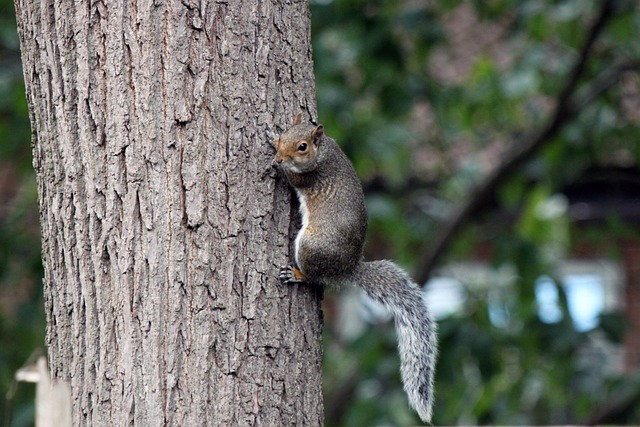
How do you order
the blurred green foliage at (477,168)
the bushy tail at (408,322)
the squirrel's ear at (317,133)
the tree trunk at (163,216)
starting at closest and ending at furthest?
the tree trunk at (163,216) → the squirrel's ear at (317,133) → the bushy tail at (408,322) → the blurred green foliage at (477,168)

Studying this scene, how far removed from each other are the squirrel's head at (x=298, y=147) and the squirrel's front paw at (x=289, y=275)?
0.17 m

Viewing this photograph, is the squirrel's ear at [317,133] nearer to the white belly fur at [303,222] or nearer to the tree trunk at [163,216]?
the white belly fur at [303,222]

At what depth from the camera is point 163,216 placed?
153cm

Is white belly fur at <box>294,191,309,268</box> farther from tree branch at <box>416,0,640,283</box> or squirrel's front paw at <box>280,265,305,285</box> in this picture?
tree branch at <box>416,0,640,283</box>

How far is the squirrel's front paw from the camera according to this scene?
162 cm

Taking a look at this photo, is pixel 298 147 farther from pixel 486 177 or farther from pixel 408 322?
pixel 486 177

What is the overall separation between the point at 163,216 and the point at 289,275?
24cm

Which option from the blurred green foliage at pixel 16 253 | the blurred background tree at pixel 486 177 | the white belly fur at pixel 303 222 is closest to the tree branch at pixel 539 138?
the blurred background tree at pixel 486 177

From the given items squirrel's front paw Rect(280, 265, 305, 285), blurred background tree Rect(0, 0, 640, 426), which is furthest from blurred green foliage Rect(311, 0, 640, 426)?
squirrel's front paw Rect(280, 265, 305, 285)

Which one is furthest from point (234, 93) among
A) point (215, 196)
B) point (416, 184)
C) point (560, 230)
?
point (416, 184)

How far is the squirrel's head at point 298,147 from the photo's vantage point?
166cm

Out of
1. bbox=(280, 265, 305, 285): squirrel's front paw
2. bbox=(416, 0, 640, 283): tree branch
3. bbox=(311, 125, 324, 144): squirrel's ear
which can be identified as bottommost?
bbox=(280, 265, 305, 285): squirrel's front paw

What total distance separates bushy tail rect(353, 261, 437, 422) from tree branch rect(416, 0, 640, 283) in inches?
63.6

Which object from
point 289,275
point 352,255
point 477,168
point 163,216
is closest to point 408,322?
point 352,255
